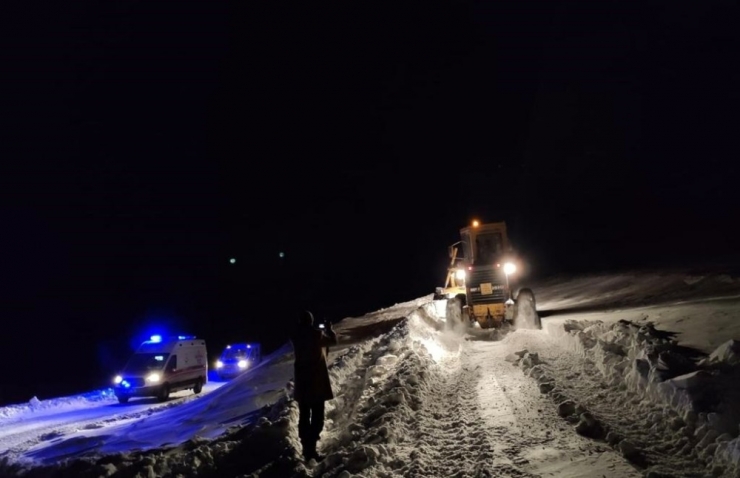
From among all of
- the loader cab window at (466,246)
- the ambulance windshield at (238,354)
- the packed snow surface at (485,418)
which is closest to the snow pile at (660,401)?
the packed snow surface at (485,418)

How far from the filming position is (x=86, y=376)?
223 ft

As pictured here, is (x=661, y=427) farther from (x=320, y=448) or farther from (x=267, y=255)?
(x=267, y=255)

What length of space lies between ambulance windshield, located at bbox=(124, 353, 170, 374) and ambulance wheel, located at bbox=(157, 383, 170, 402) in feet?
2.48

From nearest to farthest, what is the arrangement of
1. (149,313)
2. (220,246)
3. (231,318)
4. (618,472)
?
(618,472), (231,318), (149,313), (220,246)

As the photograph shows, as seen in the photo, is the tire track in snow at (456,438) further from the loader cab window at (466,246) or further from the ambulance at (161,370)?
the ambulance at (161,370)

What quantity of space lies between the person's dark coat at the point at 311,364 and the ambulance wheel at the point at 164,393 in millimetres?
16874

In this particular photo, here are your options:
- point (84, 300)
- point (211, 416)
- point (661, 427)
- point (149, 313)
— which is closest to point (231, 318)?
point (149, 313)

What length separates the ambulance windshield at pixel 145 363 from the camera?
22812mm

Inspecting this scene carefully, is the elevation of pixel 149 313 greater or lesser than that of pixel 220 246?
lesser

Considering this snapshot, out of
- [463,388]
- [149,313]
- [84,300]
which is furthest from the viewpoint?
[84,300]

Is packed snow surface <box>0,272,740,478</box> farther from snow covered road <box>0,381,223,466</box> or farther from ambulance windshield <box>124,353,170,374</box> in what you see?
ambulance windshield <box>124,353,170,374</box>

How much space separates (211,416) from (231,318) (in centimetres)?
9600

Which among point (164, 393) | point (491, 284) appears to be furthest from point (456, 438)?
point (164, 393)

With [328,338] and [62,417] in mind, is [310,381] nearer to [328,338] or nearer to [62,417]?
[328,338]
